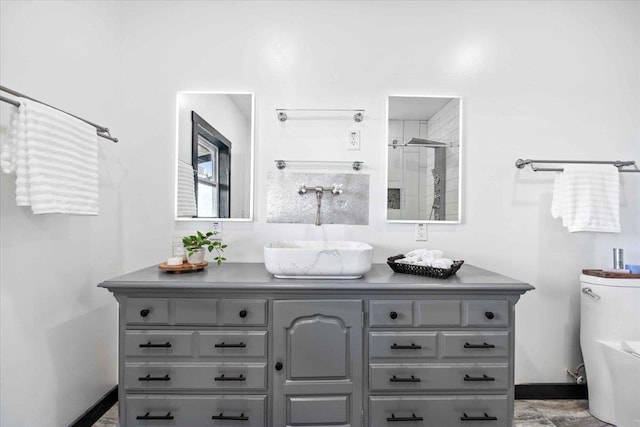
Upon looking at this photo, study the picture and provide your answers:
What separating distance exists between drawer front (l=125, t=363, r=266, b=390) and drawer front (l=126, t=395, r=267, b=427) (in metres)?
0.05

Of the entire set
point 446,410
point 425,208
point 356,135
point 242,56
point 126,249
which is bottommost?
point 446,410

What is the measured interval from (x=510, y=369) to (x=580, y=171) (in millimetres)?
1242

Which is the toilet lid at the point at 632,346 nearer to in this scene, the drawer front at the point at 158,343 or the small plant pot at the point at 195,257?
the drawer front at the point at 158,343

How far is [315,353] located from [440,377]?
587 mm

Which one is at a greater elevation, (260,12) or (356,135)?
(260,12)

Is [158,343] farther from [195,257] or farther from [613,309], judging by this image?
[613,309]

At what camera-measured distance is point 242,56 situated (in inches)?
76.9

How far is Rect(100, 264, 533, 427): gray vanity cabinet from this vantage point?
4.49 ft

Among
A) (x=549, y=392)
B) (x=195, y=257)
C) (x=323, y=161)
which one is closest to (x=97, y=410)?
(x=195, y=257)

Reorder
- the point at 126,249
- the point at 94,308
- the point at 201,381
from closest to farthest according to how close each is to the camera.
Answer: the point at 201,381 → the point at 94,308 → the point at 126,249

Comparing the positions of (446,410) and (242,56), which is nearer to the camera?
(446,410)

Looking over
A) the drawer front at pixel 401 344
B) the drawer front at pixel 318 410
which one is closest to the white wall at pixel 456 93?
the drawer front at pixel 401 344

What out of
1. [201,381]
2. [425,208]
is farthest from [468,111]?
[201,381]

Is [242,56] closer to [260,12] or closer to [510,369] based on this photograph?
[260,12]
